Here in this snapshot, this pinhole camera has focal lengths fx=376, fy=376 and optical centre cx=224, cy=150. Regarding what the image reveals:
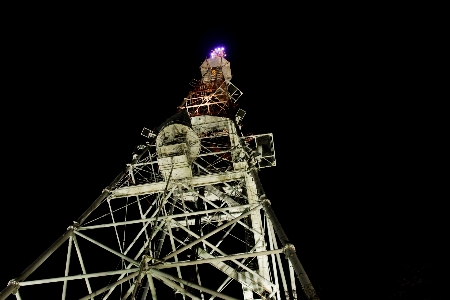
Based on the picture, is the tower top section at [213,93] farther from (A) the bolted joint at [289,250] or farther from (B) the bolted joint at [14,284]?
(B) the bolted joint at [14,284]

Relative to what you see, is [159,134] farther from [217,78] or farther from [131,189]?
[217,78]

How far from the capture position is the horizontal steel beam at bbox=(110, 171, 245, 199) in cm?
1126

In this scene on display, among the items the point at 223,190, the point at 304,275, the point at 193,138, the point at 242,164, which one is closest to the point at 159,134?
the point at 193,138

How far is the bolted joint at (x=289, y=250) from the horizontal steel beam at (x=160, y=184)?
5029 millimetres

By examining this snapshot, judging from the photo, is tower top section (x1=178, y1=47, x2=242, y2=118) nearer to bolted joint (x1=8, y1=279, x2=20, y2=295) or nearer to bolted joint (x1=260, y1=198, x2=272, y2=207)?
bolted joint (x1=260, y1=198, x2=272, y2=207)

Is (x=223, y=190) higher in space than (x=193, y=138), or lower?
lower

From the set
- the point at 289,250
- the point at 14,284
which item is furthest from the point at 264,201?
the point at 14,284

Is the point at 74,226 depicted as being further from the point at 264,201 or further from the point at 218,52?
the point at 218,52

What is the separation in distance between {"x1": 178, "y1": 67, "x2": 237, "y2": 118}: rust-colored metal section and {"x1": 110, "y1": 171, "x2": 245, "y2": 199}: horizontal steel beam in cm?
504

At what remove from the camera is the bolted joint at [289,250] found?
243 inches

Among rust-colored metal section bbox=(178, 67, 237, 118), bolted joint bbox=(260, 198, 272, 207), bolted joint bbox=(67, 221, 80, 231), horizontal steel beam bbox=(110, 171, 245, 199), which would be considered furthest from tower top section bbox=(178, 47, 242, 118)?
bolted joint bbox=(67, 221, 80, 231)

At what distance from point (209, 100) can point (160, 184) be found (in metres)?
6.43

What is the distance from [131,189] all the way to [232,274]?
3.97 meters

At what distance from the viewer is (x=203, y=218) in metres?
13.0
